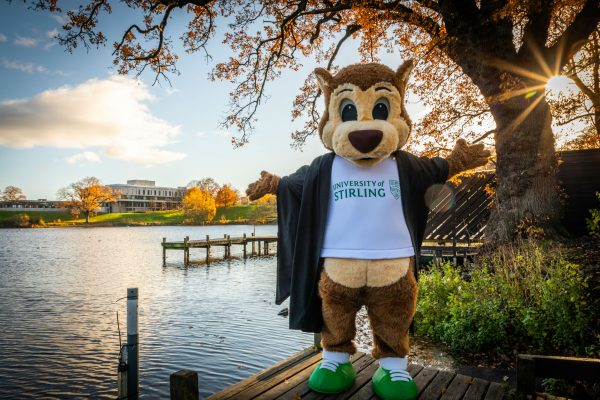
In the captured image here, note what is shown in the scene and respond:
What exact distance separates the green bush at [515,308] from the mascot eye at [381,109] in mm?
3882

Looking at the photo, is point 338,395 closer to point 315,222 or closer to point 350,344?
point 350,344

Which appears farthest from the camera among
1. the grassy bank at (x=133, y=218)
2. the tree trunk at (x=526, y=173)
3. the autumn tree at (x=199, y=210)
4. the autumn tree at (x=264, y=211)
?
the autumn tree at (x=199, y=210)

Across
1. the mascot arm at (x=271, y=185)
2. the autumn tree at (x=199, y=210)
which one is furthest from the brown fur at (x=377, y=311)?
the autumn tree at (x=199, y=210)

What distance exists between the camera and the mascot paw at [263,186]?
140 inches

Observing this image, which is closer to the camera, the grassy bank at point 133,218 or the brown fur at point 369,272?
the brown fur at point 369,272

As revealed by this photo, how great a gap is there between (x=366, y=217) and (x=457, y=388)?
5.58 feet

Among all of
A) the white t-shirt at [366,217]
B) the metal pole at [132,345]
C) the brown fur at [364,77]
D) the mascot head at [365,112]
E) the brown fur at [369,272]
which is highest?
the brown fur at [364,77]

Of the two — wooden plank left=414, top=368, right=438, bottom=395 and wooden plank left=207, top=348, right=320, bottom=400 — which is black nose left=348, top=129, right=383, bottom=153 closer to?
wooden plank left=414, top=368, right=438, bottom=395

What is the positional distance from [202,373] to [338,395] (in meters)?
6.20

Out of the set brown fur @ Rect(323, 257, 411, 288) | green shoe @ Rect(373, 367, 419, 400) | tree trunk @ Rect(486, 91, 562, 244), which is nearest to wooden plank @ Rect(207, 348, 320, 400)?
green shoe @ Rect(373, 367, 419, 400)

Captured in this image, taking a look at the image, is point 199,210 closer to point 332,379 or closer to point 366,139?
point 332,379

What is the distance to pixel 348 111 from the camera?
3.33m

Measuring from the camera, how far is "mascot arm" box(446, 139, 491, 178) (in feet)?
12.2

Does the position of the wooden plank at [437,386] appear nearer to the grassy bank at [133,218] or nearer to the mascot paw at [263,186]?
the mascot paw at [263,186]
